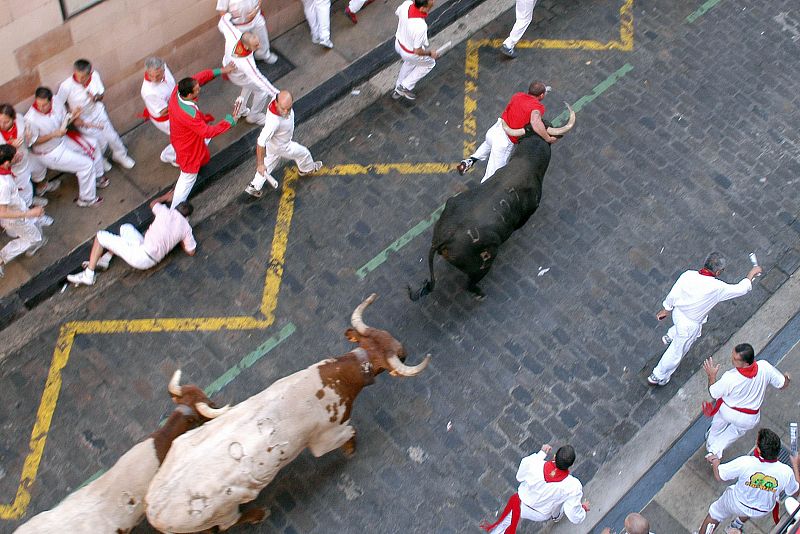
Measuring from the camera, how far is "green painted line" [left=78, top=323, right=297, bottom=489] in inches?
384

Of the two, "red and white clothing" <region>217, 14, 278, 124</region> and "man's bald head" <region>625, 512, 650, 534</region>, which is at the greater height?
"red and white clothing" <region>217, 14, 278, 124</region>

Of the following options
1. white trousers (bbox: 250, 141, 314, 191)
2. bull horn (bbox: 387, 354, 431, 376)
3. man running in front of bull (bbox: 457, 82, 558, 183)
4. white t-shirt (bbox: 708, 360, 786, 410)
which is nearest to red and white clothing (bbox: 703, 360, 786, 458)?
white t-shirt (bbox: 708, 360, 786, 410)

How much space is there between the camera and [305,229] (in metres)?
11.0

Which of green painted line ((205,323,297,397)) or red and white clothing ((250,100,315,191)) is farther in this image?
red and white clothing ((250,100,315,191))

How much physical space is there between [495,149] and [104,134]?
4228 millimetres

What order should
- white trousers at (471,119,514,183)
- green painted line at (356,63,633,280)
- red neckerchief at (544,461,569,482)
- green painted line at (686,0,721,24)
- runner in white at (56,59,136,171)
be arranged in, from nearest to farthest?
red neckerchief at (544,461,569,482) < runner in white at (56,59,136,171) < green painted line at (356,63,633,280) < white trousers at (471,119,514,183) < green painted line at (686,0,721,24)

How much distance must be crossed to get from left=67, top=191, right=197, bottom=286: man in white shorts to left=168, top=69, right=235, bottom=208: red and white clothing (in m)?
0.48

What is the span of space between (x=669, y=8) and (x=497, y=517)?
7.83 m

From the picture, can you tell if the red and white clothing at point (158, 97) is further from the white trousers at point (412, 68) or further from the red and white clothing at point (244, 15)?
the white trousers at point (412, 68)

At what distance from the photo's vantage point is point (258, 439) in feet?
26.7

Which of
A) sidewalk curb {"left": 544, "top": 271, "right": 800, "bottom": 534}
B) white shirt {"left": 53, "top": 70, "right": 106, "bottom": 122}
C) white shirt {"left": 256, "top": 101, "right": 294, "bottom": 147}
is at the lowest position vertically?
sidewalk curb {"left": 544, "top": 271, "right": 800, "bottom": 534}

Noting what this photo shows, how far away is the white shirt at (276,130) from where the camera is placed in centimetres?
1032

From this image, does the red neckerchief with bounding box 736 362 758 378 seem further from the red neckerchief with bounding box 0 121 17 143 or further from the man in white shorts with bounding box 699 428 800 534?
the red neckerchief with bounding box 0 121 17 143

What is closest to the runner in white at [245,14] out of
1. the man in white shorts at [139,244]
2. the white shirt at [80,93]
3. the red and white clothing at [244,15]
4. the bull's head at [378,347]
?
the red and white clothing at [244,15]
